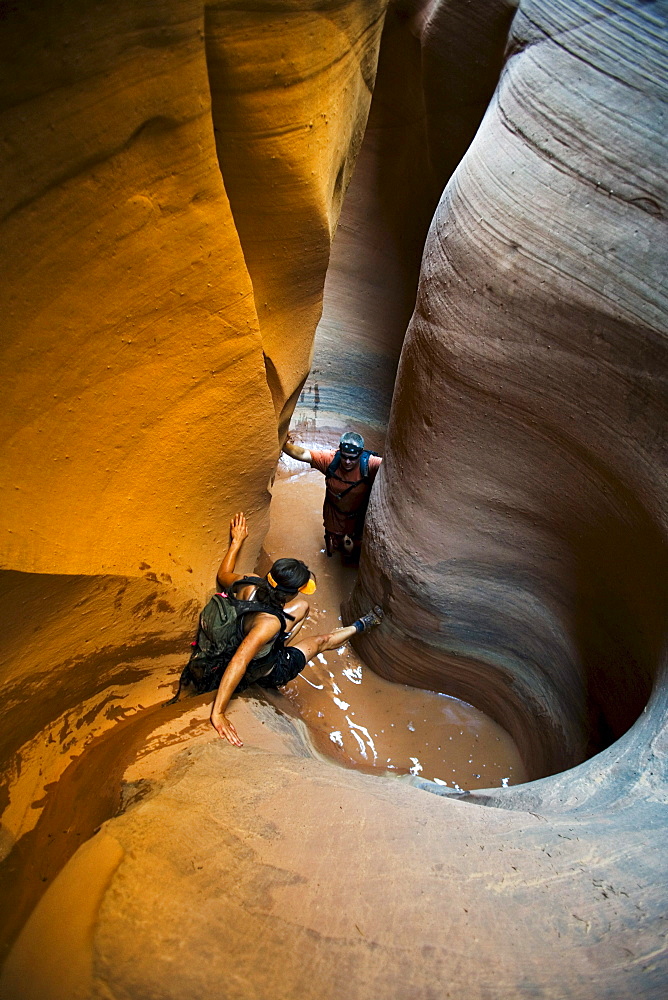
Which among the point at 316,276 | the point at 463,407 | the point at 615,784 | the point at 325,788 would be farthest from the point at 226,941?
the point at 316,276

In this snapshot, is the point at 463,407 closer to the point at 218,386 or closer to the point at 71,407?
the point at 218,386

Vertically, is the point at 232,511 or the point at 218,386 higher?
the point at 218,386

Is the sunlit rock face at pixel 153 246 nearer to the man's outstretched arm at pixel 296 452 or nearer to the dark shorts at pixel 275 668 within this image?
the dark shorts at pixel 275 668

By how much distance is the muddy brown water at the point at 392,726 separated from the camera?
336cm

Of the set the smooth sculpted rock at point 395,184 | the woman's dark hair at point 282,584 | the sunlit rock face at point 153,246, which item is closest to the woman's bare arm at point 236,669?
the woman's dark hair at point 282,584

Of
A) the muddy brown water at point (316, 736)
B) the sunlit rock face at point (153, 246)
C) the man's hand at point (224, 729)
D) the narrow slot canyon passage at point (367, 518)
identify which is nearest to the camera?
the narrow slot canyon passage at point (367, 518)

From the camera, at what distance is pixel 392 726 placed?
143 inches

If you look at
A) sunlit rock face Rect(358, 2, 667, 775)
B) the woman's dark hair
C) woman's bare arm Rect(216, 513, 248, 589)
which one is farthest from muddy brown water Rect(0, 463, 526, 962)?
Answer: woman's bare arm Rect(216, 513, 248, 589)

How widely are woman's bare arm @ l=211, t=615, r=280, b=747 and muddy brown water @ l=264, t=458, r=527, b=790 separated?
0.72 m

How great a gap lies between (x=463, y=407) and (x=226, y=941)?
239cm

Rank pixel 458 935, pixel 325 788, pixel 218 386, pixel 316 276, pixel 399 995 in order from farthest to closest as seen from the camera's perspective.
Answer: pixel 316 276
pixel 218 386
pixel 325 788
pixel 458 935
pixel 399 995

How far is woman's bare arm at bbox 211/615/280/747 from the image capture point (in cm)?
246

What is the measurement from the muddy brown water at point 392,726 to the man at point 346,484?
59 centimetres

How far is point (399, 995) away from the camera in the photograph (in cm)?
130
